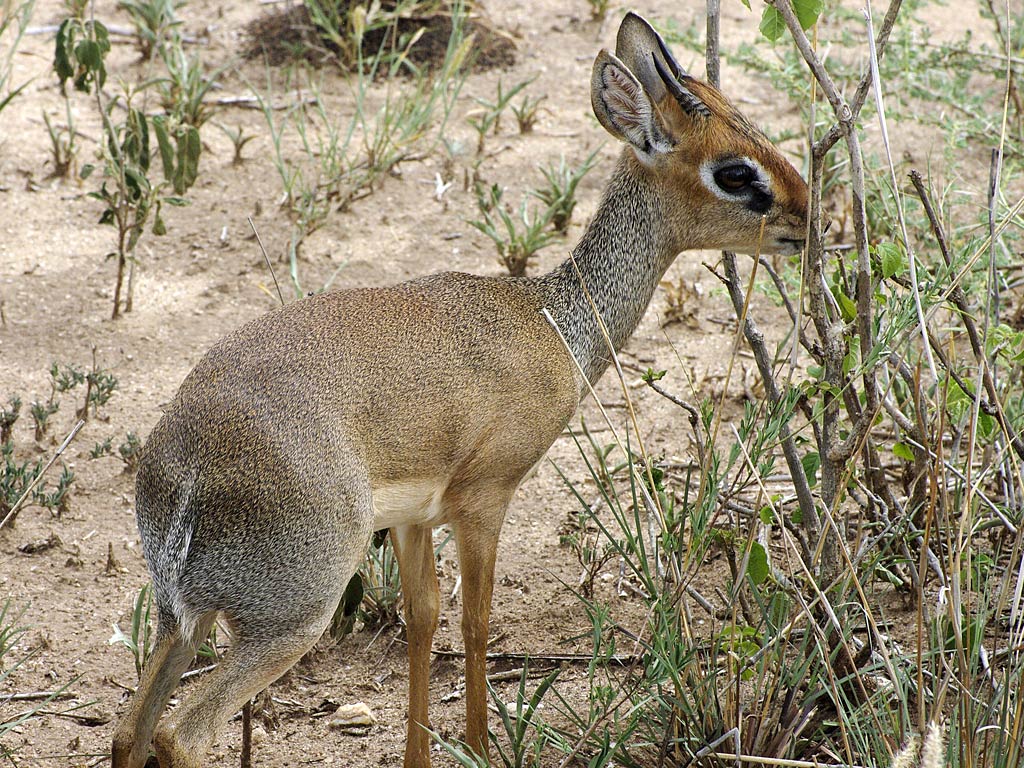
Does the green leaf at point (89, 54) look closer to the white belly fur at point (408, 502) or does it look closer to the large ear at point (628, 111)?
the large ear at point (628, 111)

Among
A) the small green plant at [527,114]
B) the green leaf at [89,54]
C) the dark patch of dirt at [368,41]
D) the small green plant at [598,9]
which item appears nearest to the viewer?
the green leaf at [89,54]

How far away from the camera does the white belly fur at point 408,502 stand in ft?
11.2

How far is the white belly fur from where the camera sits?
3410mm

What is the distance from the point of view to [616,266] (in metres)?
4.05

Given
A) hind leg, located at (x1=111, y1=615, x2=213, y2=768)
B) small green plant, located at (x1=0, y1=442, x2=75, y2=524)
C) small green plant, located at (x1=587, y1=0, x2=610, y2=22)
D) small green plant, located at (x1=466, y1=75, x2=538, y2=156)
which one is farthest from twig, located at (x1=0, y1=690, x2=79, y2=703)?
small green plant, located at (x1=587, y1=0, x2=610, y2=22)

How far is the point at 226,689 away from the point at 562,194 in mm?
3639

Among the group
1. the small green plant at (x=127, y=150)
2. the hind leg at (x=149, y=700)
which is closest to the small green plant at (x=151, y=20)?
the small green plant at (x=127, y=150)

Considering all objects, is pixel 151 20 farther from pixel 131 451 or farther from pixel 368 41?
pixel 131 451

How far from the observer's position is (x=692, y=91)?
12.8 ft

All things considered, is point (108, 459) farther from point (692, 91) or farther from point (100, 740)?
point (692, 91)

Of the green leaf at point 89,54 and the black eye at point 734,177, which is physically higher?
the black eye at point 734,177

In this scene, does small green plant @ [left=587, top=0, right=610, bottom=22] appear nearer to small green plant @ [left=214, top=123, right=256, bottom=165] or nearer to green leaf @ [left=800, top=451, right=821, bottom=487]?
small green plant @ [left=214, top=123, right=256, bottom=165]

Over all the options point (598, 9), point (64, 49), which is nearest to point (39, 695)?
point (64, 49)

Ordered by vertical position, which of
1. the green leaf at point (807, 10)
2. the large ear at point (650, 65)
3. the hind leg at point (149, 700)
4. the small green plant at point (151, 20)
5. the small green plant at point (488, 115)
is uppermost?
the green leaf at point (807, 10)
